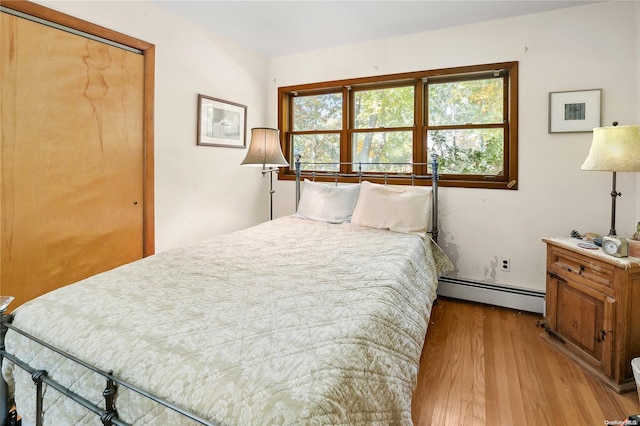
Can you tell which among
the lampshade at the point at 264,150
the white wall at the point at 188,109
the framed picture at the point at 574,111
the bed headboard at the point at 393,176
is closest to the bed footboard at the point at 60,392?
the white wall at the point at 188,109

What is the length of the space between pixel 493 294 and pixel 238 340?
105 inches

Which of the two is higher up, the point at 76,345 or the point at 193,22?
the point at 193,22

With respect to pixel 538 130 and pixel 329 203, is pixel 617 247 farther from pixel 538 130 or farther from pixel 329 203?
pixel 329 203

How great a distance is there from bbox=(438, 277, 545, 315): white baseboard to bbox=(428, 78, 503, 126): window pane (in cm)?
146

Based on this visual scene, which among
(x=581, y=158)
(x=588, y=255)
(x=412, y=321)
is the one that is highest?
(x=581, y=158)

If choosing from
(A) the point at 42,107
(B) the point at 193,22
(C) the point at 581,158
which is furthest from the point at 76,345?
(C) the point at 581,158

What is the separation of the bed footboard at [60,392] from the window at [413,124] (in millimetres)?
2854

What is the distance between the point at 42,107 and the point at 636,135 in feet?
11.7

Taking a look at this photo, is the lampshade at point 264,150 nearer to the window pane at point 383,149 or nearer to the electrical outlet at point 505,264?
the window pane at point 383,149

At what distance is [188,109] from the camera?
2.98m

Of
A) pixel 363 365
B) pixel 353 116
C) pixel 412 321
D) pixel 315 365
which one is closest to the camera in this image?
pixel 315 365

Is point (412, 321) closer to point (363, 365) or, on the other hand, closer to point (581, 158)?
point (363, 365)

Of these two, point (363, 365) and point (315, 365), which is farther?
point (363, 365)

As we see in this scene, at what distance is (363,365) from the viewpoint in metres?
0.97
